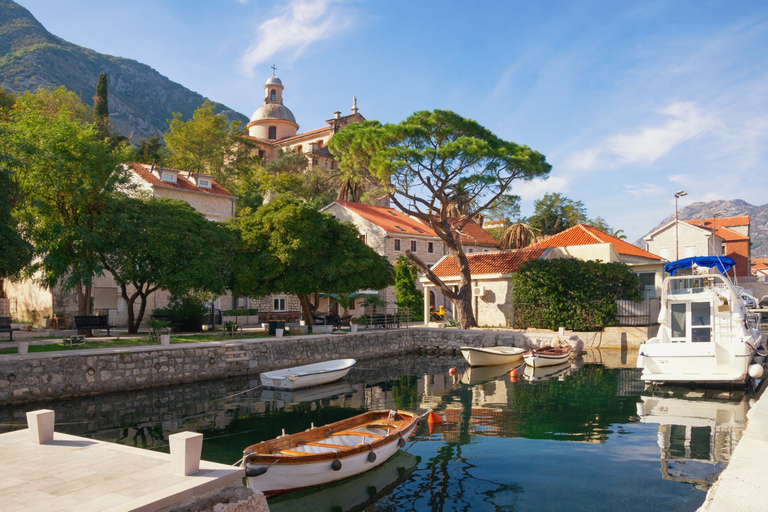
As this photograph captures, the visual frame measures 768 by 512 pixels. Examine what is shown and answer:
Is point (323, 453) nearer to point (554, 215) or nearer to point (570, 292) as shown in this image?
point (570, 292)

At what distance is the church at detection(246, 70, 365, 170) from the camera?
252 feet

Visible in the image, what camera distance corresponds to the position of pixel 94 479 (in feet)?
20.3

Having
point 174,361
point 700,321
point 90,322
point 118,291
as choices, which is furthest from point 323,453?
point 118,291

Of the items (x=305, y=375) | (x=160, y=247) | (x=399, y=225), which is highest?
(x=399, y=225)

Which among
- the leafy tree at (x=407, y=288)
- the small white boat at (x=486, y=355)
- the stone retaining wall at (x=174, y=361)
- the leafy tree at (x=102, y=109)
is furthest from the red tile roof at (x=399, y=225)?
the leafy tree at (x=102, y=109)

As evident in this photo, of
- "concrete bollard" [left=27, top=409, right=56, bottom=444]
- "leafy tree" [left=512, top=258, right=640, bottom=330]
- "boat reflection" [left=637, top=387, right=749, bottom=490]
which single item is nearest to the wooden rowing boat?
"concrete bollard" [left=27, top=409, right=56, bottom=444]

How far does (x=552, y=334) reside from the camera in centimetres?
2966

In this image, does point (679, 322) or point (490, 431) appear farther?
point (679, 322)

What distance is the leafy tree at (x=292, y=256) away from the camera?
27016mm

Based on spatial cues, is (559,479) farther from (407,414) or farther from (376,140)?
(376,140)

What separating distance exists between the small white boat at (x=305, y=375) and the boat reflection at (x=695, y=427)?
10705 millimetres

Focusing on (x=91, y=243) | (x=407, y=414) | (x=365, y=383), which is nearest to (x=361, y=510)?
(x=407, y=414)

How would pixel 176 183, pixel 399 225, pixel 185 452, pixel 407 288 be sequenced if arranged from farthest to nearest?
1. pixel 399 225
2. pixel 407 288
3. pixel 176 183
4. pixel 185 452

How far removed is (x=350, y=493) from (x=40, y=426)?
16.4ft
